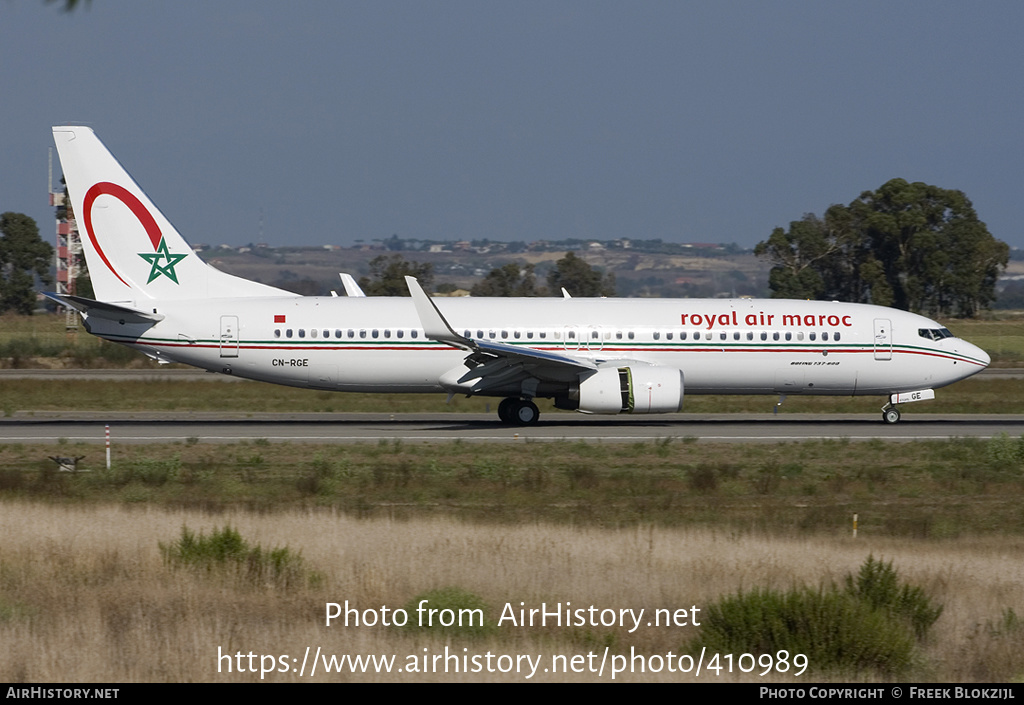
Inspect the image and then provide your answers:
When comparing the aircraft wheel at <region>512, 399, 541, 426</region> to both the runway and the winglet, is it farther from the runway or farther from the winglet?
the winglet

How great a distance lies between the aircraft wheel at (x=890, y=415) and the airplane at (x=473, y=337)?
839 mm

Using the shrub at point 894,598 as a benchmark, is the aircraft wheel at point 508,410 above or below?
above

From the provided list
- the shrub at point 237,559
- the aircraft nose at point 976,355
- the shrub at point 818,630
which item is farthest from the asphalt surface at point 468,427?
the shrub at point 818,630

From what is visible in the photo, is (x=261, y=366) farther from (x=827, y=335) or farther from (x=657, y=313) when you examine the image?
(x=827, y=335)

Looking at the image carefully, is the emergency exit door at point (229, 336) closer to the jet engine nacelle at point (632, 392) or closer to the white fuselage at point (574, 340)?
the white fuselage at point (574, 340)

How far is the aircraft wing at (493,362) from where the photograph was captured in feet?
97.8

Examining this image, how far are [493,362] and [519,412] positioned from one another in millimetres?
2150

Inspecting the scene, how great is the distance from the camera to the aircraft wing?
2981 cm

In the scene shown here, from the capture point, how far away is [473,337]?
3188 centimetres

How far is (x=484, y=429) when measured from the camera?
31.5 m

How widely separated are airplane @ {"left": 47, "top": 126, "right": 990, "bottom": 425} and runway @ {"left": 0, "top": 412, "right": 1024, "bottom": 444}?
103 centimetres

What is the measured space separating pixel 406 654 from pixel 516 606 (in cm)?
221

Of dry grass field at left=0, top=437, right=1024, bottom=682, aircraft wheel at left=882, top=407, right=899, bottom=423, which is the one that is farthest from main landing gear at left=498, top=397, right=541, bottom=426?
aircraft wheel at left=882, top=407, right=899, bottom=423

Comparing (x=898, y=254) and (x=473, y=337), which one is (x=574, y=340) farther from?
(x=898, y=254)
